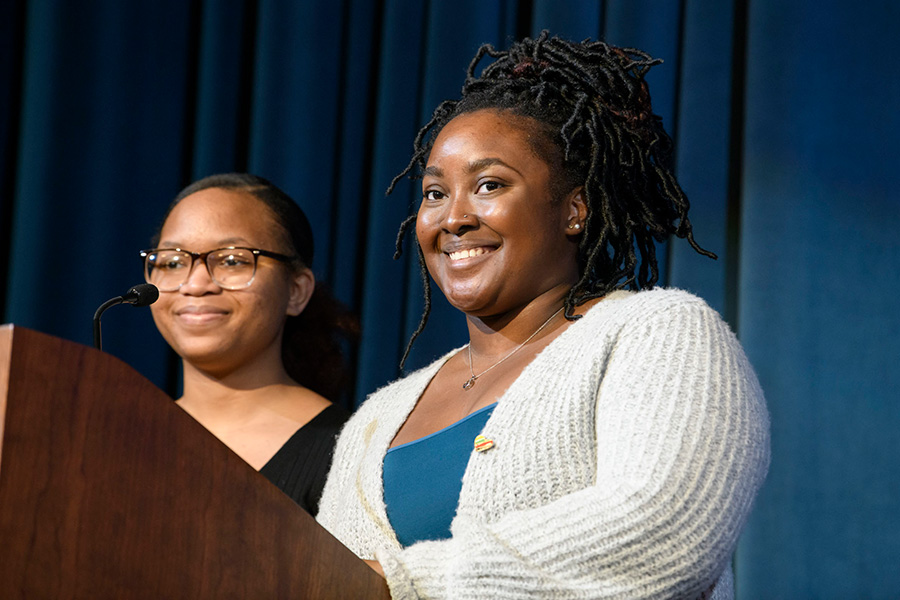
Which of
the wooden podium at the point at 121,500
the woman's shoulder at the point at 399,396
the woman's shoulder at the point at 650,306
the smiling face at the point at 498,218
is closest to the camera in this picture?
the wooden podium at the point at 121,500

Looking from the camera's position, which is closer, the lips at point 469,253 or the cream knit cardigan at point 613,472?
the cream knit cardigan at point 613,472

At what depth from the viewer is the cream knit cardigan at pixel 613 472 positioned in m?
1.00

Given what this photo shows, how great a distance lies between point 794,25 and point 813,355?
2.42 feet

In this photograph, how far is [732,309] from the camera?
2211 millimetres

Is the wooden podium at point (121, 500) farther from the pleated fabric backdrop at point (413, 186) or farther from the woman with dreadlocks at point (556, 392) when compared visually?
the pleated fabric backdrop at point (413, 186)

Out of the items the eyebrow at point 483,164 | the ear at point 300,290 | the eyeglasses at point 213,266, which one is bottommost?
the ear at point 300,290

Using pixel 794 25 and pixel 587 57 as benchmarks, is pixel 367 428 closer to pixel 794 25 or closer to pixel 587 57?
pixel 587 57

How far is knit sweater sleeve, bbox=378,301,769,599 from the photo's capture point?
993 millimetres

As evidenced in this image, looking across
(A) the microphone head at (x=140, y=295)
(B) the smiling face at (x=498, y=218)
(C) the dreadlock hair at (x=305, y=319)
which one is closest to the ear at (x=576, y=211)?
(B) the smiling face at (x=498, y=218)

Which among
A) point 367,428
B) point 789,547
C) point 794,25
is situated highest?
point 794,25

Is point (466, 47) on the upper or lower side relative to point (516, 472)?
upper

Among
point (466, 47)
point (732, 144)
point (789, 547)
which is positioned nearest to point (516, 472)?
point (789, 547)

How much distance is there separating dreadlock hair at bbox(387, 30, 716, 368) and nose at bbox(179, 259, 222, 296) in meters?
0.75

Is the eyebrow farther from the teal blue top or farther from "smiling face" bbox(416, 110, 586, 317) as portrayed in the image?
the teal blue top
